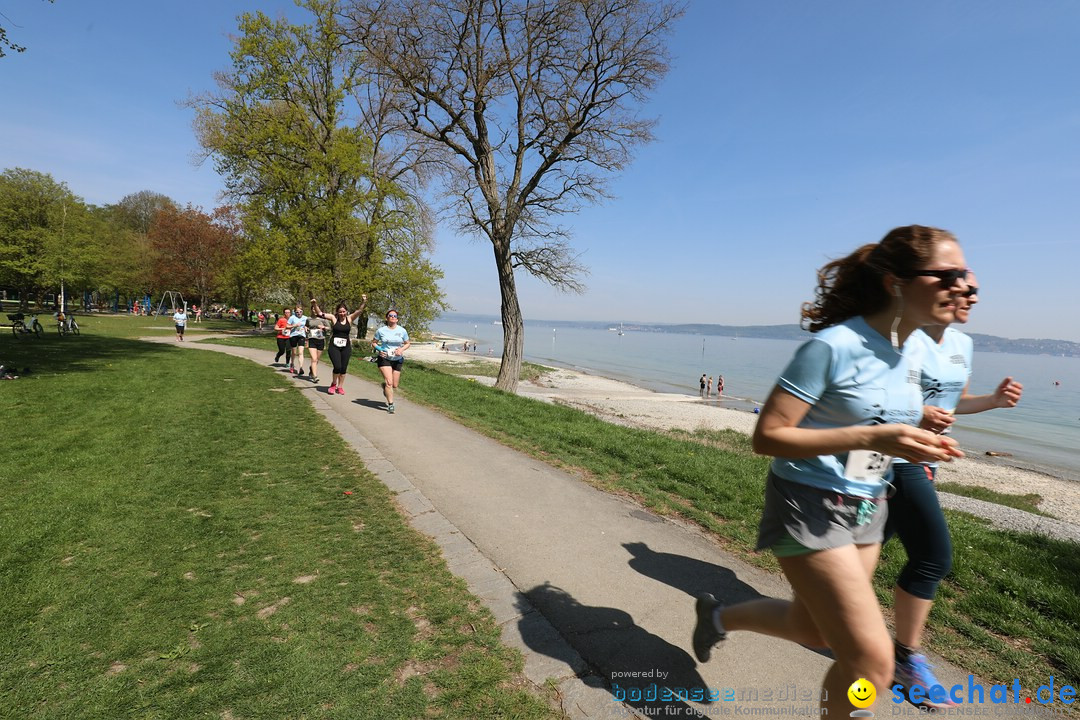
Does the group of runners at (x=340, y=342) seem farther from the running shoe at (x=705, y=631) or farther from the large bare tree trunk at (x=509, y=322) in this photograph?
the running shoe at (x=705, y=631)

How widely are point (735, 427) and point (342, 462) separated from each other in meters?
18.0

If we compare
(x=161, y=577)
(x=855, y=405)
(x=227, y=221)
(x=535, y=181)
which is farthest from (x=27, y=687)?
(x=227, y=221)

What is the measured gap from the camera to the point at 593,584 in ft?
11.2

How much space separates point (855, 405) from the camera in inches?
68.8

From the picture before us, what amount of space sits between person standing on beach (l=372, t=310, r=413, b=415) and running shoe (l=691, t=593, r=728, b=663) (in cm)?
755

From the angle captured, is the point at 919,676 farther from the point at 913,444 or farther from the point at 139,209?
the point at 139,209

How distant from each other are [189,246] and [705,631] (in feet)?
187

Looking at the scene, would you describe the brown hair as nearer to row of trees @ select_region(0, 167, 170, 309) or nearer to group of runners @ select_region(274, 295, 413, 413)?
group of runners @ select_region(274, 295, 413, 413)

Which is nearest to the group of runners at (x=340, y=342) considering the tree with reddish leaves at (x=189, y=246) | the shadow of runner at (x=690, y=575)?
the shadow of runner at (x=690, y=575)

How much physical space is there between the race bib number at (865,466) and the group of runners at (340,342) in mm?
7888

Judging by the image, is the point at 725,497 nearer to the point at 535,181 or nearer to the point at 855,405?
the point at 855,405

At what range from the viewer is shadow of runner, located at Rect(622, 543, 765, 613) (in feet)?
11.0

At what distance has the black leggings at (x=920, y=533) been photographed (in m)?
2.35

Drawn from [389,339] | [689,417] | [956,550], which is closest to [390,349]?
[389,339]
